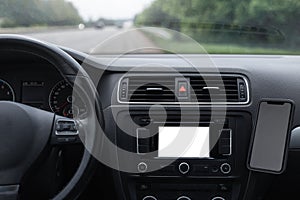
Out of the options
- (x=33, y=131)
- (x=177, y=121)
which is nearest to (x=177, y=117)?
(x=177, y=121)

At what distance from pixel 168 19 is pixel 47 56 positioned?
5.21ft

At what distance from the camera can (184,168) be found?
3.40 metres

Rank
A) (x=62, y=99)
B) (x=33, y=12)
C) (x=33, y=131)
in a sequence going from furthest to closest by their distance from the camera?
(x=33, y=12), (x=62, y=99), (x=33, y=131)

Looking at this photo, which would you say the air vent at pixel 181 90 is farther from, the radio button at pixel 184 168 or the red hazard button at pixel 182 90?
the radio button at pixel 184 168

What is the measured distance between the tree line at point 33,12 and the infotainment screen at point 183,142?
4.13 ft

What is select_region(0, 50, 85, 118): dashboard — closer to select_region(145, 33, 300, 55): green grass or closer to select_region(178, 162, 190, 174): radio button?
select_region(178, 162, 190, 174): radio button

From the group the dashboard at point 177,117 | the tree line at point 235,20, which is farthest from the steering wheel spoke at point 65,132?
the tree line at point 235,20

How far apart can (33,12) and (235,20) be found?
1354 millimetres

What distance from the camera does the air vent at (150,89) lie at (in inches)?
134

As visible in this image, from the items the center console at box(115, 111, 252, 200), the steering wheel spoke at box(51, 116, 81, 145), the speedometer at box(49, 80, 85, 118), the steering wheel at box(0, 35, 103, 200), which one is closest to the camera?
the steering wheel at box(0, 35, 103, 200)

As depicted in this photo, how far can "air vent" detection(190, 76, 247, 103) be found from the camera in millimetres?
3406

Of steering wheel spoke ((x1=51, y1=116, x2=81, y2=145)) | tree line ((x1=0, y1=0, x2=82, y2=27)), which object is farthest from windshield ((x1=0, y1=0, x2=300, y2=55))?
steering wheel spoke ((x1=51, y1=116, x2=81, y2=145))

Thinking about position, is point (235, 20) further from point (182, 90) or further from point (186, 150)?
point (186, 150)

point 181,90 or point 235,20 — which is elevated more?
point 235,20
